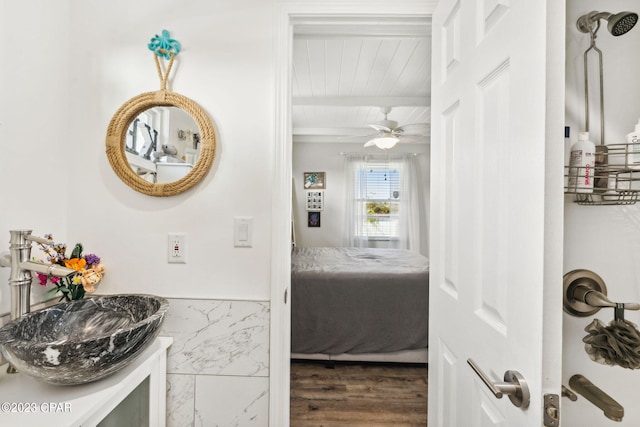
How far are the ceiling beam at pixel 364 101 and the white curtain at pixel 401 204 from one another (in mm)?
1945

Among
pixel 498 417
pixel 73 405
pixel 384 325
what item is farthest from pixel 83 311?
pixel 384 325

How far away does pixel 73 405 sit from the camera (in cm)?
81

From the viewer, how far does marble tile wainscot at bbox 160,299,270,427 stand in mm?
1271

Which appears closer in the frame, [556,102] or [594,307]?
[556,102]

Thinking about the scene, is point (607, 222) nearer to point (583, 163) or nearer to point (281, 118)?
point (583, 163)

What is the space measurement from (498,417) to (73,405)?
3.54ft

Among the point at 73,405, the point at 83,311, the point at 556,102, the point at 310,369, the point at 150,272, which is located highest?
the point at 556,102

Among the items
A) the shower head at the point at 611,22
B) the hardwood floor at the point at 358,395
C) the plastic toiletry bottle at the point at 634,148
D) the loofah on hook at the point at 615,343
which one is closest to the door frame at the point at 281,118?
the shower head at the point at 611,22

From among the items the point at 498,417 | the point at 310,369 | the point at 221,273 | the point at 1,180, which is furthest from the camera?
the point at 310,369

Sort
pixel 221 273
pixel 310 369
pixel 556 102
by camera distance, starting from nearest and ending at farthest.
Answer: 1. pixel 556 102
2. pixel 221 273
3. pixel 310 369

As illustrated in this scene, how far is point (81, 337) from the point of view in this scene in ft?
3.49

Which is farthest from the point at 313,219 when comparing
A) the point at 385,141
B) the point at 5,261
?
the point at 5,261

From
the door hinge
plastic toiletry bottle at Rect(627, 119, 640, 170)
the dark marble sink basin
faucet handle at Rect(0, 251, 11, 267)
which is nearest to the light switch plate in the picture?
the dark marble sink basin

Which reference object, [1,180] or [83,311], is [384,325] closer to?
[83,311]
